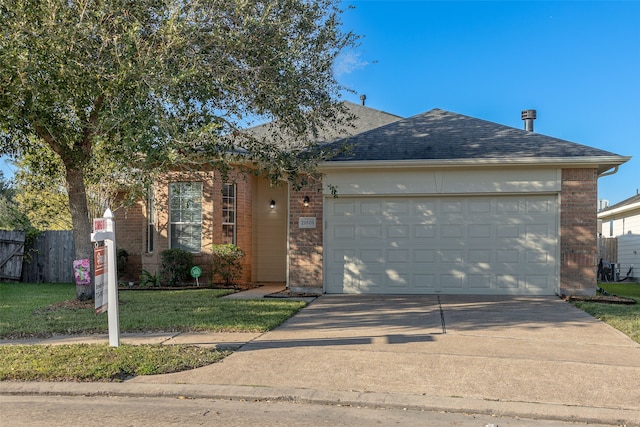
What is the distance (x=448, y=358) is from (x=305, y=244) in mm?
6497

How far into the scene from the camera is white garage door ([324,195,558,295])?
11742 millimetres

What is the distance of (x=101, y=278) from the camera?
6434 millimetres

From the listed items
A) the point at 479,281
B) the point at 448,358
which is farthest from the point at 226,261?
the point at 448,358

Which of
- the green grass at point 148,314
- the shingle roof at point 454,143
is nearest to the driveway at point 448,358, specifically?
the green grass at point 148,314

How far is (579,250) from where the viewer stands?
37.6 feet

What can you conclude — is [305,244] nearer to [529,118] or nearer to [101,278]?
[101,278]

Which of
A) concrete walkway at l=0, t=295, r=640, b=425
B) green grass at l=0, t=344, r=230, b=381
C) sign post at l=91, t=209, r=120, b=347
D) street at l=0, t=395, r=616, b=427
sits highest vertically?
sign post at l=91, t=209, r=120, b=347

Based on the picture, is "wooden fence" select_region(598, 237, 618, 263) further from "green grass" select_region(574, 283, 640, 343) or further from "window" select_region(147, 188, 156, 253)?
"window" select_region(147, 188, 156, 253)

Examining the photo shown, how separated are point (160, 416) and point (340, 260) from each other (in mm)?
8047

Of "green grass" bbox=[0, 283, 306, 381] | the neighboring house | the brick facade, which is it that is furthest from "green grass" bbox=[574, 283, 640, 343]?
the neighboring house

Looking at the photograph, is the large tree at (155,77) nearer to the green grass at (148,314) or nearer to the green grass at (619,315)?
the green grass at (148,314)

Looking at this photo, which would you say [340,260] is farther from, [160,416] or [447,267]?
[160,416]

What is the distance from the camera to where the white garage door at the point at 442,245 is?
11.7 meters

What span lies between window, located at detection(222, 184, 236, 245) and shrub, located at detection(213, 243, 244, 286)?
20.9 inches
